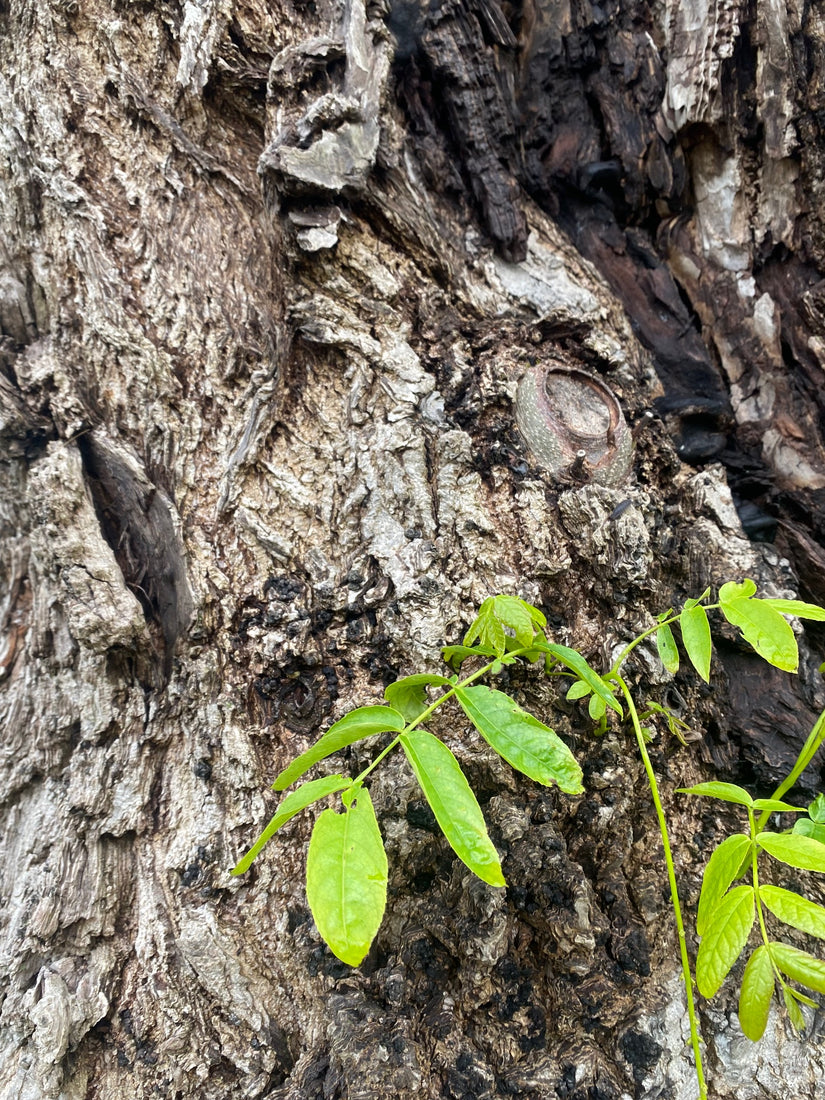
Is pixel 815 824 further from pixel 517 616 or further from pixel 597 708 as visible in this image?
pixel 517 616

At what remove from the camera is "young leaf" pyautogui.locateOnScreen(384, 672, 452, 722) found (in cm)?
99

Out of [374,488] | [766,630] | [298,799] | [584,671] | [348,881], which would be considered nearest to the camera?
[348,881]

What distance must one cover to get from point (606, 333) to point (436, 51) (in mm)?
983

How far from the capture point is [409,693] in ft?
3.55

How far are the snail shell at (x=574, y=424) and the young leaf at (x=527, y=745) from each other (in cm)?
84

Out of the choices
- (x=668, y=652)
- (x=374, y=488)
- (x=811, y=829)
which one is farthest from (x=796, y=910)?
(x=374, y=488)

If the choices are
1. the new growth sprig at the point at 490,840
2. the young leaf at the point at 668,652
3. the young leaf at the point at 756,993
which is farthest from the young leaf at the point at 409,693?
the young leaf at the point at 756,993

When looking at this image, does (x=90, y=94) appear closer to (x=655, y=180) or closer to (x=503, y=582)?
(x=655, y=180)

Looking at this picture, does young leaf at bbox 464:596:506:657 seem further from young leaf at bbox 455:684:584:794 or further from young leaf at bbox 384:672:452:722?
young leaf at bbox 455:684:584:794

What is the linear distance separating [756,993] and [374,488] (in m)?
1.16

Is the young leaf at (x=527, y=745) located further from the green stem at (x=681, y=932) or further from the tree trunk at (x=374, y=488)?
the tree trunk at (x=374, y=488)

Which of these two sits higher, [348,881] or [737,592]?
[737,592]

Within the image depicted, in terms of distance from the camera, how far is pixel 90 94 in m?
1.87

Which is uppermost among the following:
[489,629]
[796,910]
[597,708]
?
[489,629]
